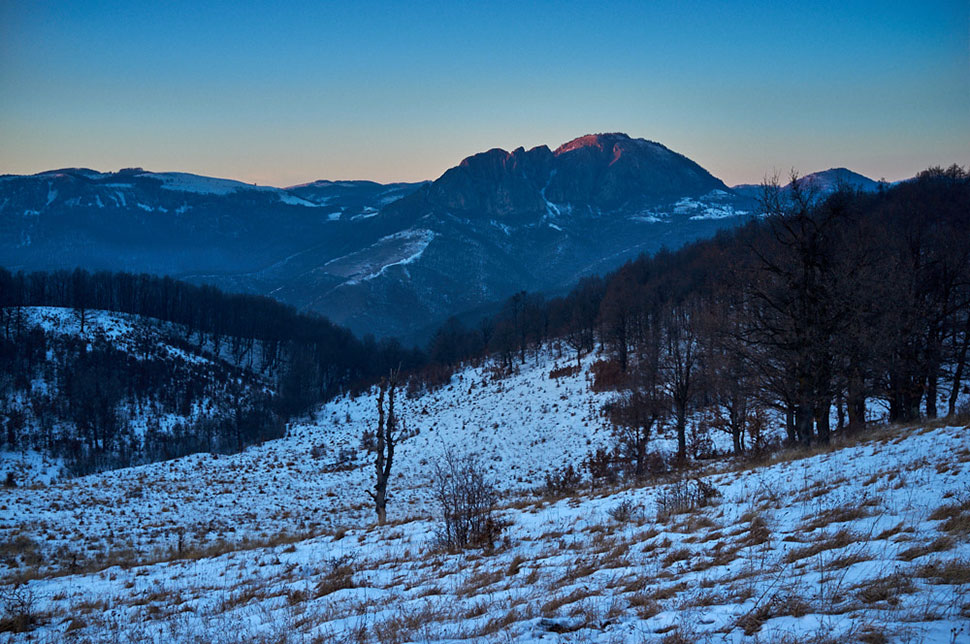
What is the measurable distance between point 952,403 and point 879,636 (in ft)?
83.5

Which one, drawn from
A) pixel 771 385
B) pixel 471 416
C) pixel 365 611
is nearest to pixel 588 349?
pixel 471 416

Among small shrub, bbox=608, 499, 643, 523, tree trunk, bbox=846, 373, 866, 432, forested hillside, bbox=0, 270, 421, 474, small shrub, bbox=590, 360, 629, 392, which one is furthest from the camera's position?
forested hillside, bbox=0, 270, 421, 474

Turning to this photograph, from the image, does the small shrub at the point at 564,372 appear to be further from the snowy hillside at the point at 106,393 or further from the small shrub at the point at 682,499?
the small shrub at the point at 682,499

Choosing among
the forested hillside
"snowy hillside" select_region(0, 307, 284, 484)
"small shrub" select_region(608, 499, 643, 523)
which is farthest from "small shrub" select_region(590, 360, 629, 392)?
"snowy hillside" select_region(0, 307, 284, 484)

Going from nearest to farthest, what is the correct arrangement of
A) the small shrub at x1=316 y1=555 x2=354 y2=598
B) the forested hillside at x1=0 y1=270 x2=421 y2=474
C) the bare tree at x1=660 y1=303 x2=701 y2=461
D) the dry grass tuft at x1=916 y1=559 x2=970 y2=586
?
1. the dry grass tuft at x1=916 y1=559 x2=970 y2=586
2. the small shrub at x1=316 y1=555 x2=354 y2=598
3. the bare tree at x1=660 y1=303 x2=701 y2=461
4. the forested hillside at x1=0 y1=270 x2=421 y2=474

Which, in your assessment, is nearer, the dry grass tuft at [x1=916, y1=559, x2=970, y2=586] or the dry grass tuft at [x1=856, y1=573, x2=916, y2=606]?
the dry grass tuft at [x1=856, y1=573, x2=916, y2=606]

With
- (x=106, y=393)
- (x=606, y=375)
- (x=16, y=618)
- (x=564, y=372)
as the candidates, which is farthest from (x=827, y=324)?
(x=106, y=393)

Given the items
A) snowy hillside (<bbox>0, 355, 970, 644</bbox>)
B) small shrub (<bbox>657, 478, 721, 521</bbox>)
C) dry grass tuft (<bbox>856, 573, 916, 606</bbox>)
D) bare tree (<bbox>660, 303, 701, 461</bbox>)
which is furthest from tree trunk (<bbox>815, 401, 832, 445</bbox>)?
dry grass tuft (<bbox>856, 573, 916, 606</bbox>)

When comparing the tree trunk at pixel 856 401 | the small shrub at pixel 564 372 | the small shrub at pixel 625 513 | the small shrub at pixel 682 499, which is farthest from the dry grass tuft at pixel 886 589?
the small shrub at pixel 564 372

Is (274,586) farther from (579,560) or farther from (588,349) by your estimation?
(588,349)

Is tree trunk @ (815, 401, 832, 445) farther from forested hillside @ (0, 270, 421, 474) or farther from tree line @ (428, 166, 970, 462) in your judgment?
forested hillside @ (0, 270, 421, 474)

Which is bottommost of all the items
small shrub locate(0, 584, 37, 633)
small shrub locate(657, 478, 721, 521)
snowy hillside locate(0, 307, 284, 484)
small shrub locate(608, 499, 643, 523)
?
snowy hillside locate(0, 307, 284, 484)

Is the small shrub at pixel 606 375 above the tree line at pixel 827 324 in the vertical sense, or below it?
below

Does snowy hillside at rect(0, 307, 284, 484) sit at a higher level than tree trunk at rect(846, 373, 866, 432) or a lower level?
lower
